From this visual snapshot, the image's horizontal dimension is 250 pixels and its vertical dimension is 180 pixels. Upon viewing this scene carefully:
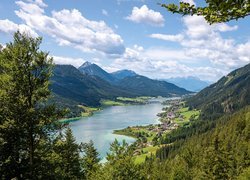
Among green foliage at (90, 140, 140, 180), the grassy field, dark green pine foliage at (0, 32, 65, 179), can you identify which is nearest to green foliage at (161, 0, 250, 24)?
dark green pine foliage at (0, 32, 65, 179)

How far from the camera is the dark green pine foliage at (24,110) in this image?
64.5 feet

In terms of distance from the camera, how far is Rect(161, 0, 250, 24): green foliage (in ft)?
27.0

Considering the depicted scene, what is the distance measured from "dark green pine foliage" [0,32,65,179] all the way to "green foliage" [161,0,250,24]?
46.0ft

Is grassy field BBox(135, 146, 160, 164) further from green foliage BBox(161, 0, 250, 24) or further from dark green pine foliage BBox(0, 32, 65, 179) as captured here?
green foliage BBox(161, 0, 250, 24)

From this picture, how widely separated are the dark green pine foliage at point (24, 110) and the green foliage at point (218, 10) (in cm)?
1403

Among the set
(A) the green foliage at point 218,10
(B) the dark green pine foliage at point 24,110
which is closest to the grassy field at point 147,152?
(B) the dark green pine foliage at point 24,110

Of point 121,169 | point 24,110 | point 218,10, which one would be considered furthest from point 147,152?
point 218,10

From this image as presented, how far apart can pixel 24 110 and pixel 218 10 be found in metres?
15.4

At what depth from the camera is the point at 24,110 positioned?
66.4 feet

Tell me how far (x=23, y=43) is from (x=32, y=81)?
8.95 ft

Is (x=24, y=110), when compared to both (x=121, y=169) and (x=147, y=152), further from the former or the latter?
(x=147, y=152)

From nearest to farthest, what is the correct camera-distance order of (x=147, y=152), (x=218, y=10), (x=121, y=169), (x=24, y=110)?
(x=218, y=10)
(x=24, y=110)
(x=121, y=169)
(x=147, y=152)

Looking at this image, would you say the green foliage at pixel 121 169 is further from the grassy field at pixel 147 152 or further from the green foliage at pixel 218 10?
the grassy field at pixel 147 152

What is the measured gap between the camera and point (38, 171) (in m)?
20.6
